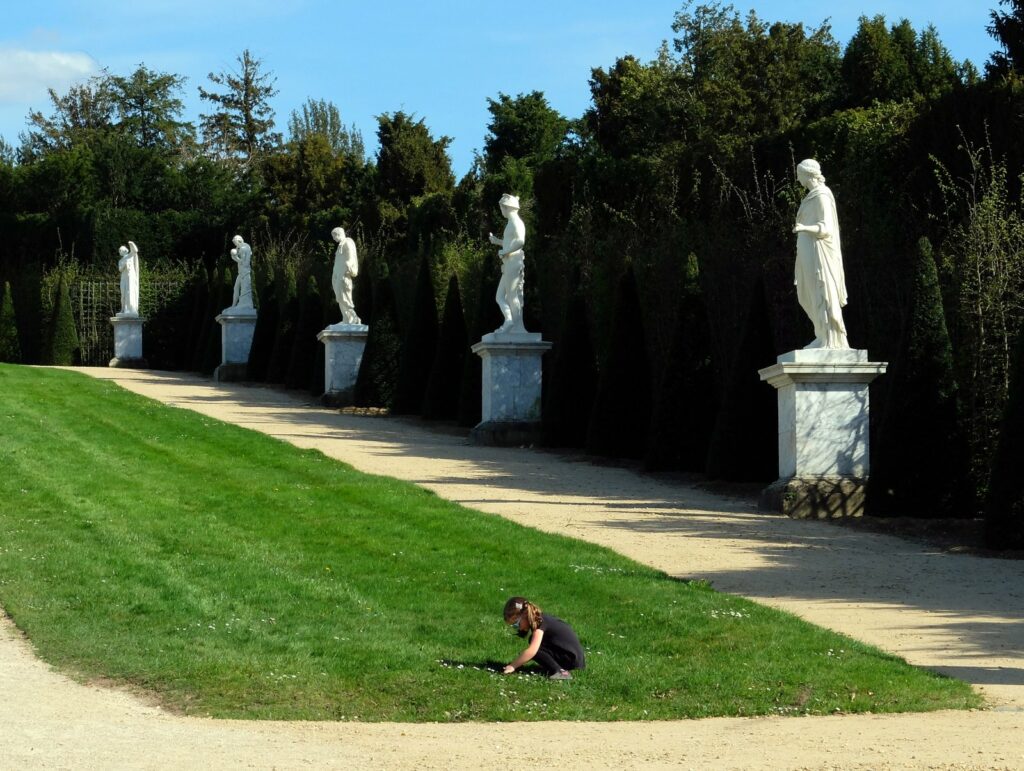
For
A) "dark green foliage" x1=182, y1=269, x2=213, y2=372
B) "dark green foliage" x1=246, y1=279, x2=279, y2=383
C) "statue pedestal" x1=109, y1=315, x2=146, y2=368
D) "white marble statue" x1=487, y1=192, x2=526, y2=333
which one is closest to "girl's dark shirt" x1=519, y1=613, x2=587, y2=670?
"white marble statue" x1=487, y1=192, x2=526, y2=333

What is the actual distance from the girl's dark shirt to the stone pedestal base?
770cm

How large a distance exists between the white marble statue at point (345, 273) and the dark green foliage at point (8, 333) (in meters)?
13.8

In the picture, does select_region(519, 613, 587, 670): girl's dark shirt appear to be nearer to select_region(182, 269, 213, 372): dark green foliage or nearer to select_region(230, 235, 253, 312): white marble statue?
select_region(230, 235, 253, 312): white marble statue

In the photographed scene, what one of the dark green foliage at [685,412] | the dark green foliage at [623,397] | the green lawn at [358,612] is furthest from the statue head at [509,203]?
the green lawn at [358,612]

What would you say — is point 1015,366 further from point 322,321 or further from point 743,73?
point 743,73

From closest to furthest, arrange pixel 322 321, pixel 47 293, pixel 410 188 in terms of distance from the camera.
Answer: pixel 322 321 → pixel 47 293 → pixel 410 188

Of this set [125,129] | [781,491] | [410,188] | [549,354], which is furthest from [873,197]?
[125,129]

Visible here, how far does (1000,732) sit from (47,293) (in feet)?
124

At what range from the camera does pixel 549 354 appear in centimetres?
2714

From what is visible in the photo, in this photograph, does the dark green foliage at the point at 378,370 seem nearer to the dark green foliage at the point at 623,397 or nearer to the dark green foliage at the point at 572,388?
the dark green foliage at the point at 572,388

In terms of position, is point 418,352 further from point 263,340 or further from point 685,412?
point 685,412

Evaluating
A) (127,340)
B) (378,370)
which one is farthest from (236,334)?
(378,370)

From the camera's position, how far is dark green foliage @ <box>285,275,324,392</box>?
3344 cm

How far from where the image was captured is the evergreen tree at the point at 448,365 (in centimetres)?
2822
